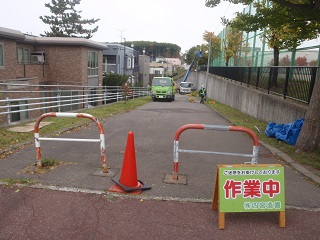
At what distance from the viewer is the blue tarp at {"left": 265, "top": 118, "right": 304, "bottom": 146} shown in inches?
290

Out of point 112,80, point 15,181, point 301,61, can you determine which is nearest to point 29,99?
point 15,181

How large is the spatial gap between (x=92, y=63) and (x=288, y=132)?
1971cm

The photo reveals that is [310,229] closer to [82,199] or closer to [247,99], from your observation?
[82,199]

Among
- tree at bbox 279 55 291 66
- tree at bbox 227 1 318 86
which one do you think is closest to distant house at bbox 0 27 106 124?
tree at bbox 279 55 291 66

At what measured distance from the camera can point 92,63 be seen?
947 inches

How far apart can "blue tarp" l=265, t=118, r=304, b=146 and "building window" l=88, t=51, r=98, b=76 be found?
60.1 ft

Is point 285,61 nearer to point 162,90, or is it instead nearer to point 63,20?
point 162,90

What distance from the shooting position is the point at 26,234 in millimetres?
3031

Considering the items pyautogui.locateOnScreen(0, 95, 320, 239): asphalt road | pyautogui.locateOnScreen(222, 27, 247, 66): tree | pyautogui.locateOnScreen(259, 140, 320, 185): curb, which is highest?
pyautogui.locateOnScreen(222, 27, 247, 66): tree

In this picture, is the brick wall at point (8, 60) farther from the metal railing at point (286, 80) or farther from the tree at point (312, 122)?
the tree at point (312, 122)

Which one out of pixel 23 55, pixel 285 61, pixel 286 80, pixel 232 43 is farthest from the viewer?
pixel 232 43

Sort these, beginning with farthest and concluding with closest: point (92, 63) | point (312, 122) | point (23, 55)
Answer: point (92, 63) < point (23, 55) < point (312, 122)

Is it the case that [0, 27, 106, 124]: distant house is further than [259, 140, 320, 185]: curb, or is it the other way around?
[0, 27, 106, 124]: distant house

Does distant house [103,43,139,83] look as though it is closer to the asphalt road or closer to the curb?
the curb
